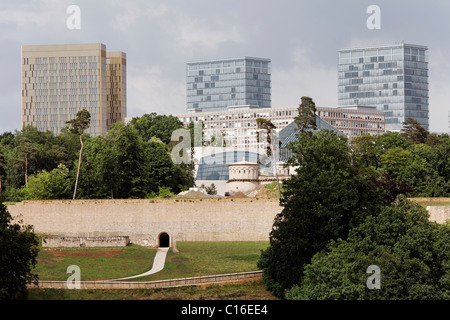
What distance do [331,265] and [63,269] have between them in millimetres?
21841

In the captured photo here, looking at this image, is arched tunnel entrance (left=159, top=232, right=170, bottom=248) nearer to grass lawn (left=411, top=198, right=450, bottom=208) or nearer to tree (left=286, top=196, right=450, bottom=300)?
grass lawn (left=411, top=198, right=450, bottom=208)

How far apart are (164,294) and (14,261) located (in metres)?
9.89

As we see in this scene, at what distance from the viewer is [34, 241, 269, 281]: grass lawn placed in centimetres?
6188

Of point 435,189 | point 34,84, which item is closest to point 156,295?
point 435,189

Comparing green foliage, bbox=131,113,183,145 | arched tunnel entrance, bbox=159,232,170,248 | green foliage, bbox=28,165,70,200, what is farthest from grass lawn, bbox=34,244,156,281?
green foliage, bbox=131,113,183,145

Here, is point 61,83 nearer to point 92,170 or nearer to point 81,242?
point 92,170

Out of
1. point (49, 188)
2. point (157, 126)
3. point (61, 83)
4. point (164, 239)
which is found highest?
point (61, 83)

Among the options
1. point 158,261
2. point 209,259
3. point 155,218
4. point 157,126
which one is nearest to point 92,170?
point 155,218

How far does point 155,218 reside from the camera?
258 feet

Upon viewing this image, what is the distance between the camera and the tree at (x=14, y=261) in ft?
167

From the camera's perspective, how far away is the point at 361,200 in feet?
191

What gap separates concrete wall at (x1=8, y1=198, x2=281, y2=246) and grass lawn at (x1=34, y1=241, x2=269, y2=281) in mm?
1591

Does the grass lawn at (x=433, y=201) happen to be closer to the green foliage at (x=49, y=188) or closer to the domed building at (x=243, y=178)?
the domed building at (x=243, y=178)

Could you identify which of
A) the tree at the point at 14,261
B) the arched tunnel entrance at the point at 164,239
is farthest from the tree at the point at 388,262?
the arched tunnel entrance at the point at 164,239
